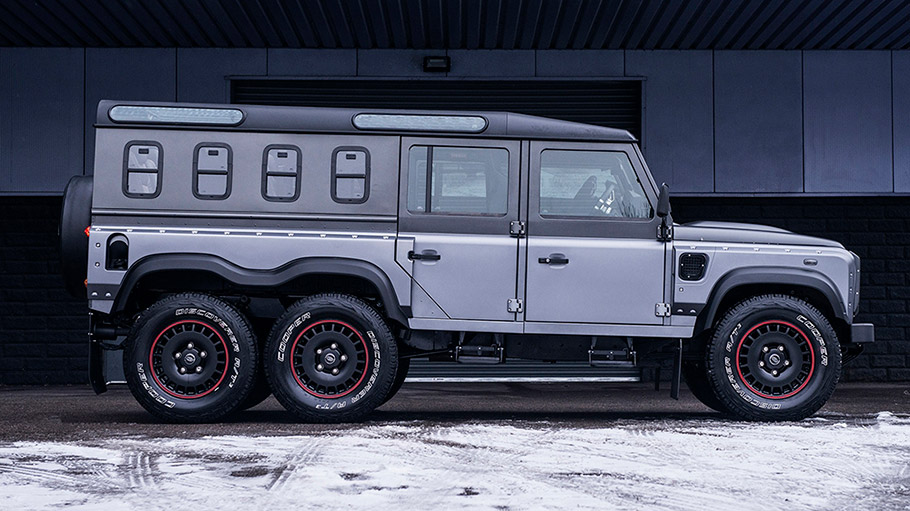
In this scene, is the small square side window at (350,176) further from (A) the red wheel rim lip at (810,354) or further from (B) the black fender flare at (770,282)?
(A) the red wheel rim lip at (810,354)

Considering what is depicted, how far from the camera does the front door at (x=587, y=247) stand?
7.93m

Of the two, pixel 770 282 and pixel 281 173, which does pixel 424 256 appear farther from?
pixel 770 282

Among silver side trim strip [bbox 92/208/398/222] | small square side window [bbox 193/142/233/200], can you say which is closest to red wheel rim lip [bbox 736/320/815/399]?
silver side trim strip [bbox 92/208/398/222]

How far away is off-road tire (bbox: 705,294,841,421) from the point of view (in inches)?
312

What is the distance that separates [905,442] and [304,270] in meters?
4.54

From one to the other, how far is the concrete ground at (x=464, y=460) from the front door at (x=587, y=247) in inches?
36.8

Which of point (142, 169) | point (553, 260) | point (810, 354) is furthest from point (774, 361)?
point (142, 169)

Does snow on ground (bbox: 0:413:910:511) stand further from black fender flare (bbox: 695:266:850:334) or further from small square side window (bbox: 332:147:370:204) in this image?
small square side window (bbox: 332:147:370:204)

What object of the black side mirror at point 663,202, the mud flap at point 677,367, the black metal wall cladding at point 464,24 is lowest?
the mud flap at point 677,367

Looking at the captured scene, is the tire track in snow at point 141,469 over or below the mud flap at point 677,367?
below

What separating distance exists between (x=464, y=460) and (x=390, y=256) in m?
2.37

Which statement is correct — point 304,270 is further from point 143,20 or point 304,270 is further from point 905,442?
point 143,20

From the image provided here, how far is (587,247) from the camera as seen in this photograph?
7941 mm

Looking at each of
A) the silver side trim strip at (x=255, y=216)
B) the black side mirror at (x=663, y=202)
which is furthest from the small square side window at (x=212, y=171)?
the black side mirror at (x=663, y=202)
